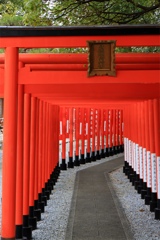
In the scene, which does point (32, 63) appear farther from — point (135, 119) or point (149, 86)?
point (135, 119)

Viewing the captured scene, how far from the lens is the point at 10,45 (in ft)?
15.7

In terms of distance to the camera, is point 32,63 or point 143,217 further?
point 143,217

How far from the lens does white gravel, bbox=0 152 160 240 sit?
6.53 meters

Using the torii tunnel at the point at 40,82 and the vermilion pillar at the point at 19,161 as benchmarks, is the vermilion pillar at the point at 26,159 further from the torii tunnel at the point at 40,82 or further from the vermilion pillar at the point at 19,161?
the vermilion pillar at the point at 19,161

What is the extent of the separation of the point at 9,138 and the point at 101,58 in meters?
1.51

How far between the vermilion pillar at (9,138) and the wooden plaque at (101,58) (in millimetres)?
939

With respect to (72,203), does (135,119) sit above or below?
above

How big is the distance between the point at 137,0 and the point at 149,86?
3369 mm

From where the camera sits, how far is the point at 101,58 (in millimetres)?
4727

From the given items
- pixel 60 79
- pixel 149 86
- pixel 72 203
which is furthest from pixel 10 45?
pixel 72 203

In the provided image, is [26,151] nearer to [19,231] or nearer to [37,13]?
[19,231]

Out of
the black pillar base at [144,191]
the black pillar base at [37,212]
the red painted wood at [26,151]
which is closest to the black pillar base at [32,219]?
the black pillar base at [37,212]

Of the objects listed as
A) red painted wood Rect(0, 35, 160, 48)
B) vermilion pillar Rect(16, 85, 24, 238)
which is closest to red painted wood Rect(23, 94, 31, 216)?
vermilion pillar Rect(16, 85, 24, 238)

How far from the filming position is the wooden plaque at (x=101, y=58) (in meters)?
4.67
